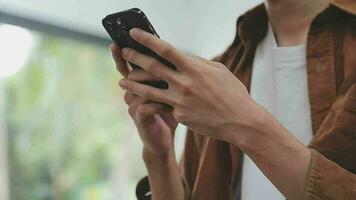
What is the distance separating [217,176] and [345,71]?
280mm

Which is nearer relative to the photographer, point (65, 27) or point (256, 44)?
point (256, 44)

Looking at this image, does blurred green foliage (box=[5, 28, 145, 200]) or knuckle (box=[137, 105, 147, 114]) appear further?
blurred green foliage (box=[5, 28, 145, 200])

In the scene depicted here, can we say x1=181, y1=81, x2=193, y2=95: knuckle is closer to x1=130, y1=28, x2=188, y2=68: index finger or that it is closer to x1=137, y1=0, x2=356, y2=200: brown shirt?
x1=130, y1=28, x2=188, y2=68: index finger

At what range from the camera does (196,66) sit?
0.46 meters

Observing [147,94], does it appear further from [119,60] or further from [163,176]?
[163,176]

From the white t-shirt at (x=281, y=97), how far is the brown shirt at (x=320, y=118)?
2 centimetres

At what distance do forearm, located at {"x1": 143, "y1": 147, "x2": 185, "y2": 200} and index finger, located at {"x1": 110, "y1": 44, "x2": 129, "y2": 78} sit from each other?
0.59 feet

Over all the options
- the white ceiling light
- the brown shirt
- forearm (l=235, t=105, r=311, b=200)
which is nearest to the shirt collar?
the brown shirt

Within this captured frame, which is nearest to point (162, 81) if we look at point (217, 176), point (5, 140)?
point (217, 176)

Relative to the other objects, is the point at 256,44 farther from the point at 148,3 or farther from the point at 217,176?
the point at 148,3

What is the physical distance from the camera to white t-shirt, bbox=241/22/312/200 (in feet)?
2.06

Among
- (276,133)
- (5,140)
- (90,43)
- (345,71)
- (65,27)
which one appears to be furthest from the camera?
(90,43)

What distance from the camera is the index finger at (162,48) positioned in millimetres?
454

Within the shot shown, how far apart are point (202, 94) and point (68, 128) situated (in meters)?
1.26
